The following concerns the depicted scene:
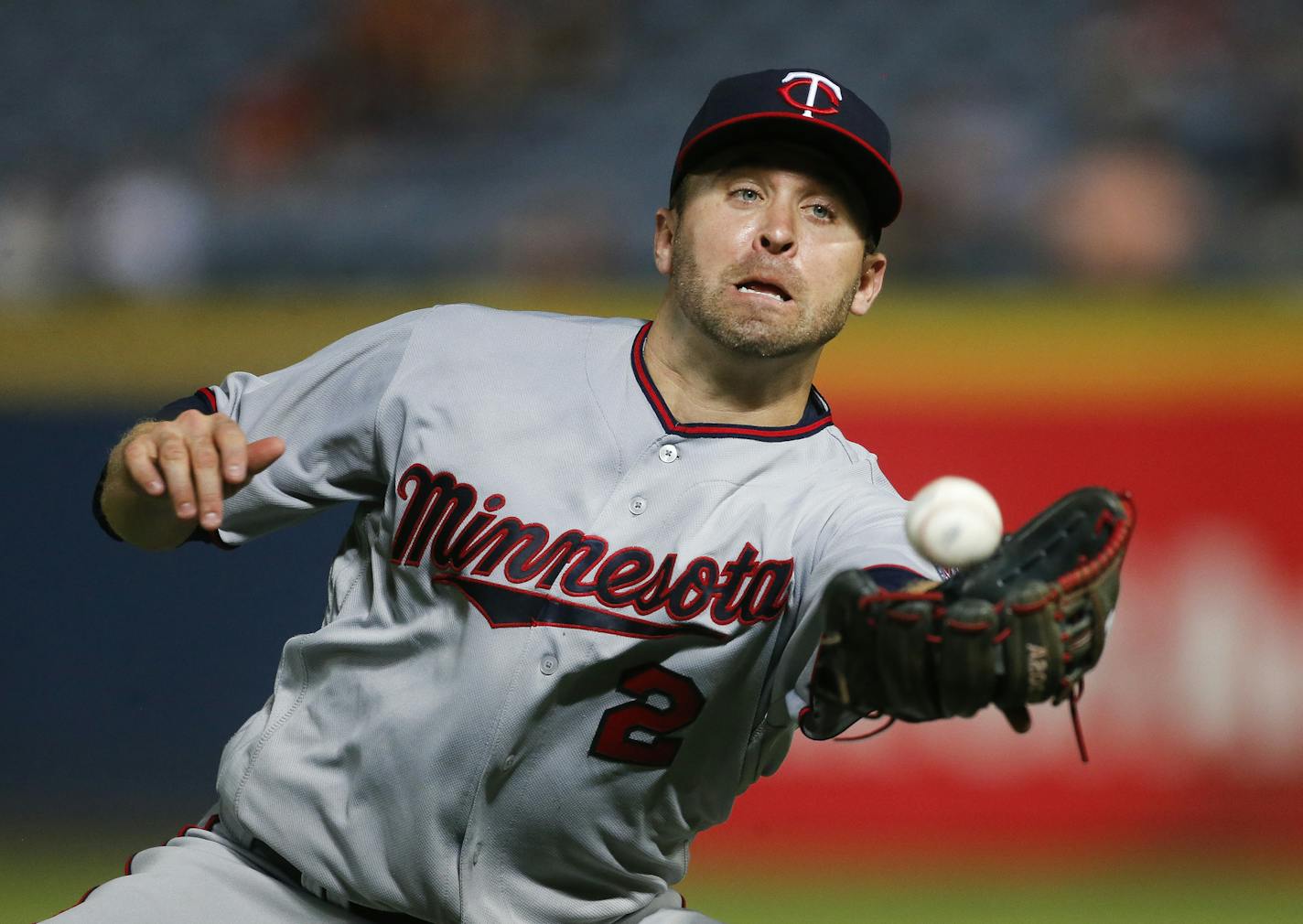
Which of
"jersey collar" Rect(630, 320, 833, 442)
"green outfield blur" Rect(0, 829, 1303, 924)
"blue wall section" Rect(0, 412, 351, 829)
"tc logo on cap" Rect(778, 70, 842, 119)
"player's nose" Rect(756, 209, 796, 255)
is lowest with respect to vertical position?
"green outfield blur" Rect(0, 829, 1303, 924)

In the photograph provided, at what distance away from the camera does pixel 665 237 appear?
8.08 feet

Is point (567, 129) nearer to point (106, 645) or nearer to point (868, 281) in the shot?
point (106, 645)

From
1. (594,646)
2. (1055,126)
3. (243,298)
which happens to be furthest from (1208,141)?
(594,646)

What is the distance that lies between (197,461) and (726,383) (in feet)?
2.63

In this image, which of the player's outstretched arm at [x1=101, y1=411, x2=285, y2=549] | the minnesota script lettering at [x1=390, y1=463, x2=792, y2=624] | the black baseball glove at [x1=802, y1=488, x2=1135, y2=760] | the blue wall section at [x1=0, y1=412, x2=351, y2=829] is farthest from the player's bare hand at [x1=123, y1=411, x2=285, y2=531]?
the blue wall section at [x1=0, y1=412, x2=351, y2=829]

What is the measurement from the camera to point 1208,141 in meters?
5.35

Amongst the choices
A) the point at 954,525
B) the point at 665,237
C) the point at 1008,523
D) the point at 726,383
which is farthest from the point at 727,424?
the point at 1008,523

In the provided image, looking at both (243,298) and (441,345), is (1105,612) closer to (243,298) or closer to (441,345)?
(441,345)

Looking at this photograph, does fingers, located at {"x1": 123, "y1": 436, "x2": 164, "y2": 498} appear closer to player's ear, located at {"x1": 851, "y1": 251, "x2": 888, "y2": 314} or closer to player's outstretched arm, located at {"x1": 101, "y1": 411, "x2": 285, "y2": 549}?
player's outstretched arm, located at {"x1": 101, "y1": 411, "x2": 285, "y2": 549}

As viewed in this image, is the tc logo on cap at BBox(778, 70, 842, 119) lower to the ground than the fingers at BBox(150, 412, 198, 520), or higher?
higher

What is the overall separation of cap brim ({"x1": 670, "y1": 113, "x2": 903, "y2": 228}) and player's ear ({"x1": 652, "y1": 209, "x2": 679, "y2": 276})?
127 mm

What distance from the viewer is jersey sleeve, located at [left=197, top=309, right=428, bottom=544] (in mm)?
2270

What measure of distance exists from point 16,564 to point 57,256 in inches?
49.2

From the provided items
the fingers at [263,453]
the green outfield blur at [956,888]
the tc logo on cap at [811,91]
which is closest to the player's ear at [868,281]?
the tc logo on cap at [811,91]
